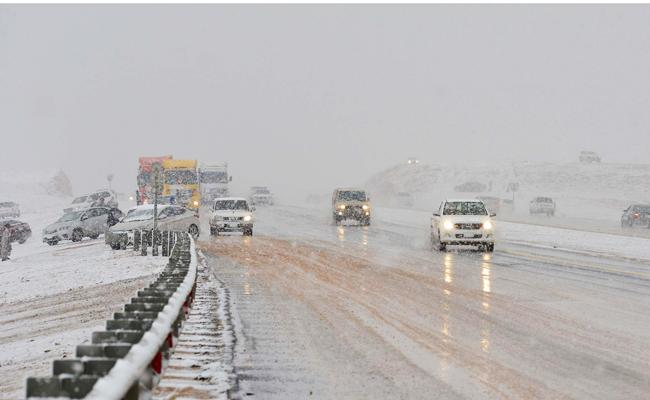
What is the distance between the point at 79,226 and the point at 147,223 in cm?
694

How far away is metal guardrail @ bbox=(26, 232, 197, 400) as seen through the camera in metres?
3.14

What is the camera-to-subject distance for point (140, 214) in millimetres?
29688

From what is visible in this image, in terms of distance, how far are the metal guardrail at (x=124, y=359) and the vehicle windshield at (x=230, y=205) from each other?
2658cm

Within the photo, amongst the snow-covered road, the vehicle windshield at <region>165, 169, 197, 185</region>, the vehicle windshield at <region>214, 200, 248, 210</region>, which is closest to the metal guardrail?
the snow-covered road

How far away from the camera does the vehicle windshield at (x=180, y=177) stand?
43.7 meters

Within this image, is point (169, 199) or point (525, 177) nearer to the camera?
point (169, 199)

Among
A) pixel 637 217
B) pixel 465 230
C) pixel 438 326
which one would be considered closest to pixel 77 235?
pixel 465 230

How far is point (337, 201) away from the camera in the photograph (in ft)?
138

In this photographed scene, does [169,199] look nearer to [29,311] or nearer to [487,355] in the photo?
[29,311]

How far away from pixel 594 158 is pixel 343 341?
11760cm

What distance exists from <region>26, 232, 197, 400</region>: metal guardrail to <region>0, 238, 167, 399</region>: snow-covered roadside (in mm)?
775

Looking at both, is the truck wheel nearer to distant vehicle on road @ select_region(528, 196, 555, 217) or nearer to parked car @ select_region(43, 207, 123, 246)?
parked car @ select_region(43, 207, 123, 246)

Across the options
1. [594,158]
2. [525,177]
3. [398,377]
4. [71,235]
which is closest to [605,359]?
[398,377]

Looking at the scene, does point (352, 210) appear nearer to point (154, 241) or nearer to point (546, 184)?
point (154, 241)
